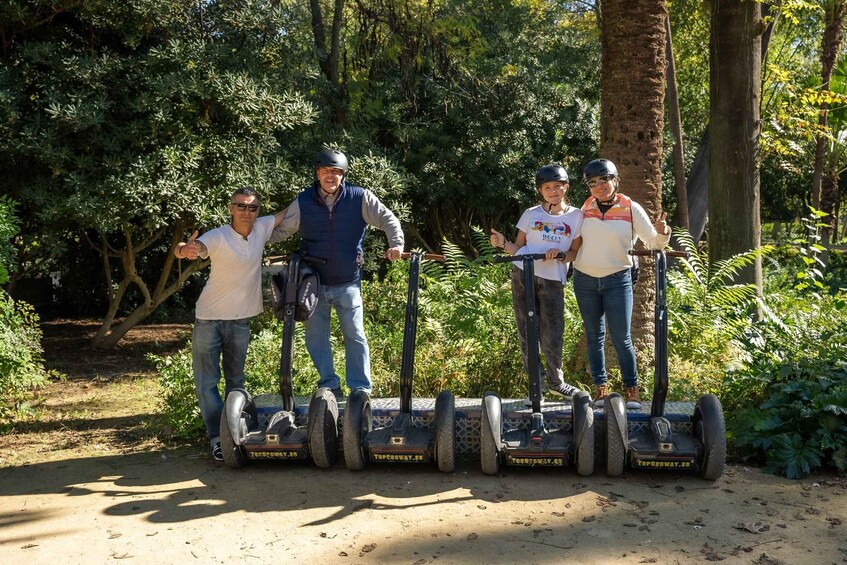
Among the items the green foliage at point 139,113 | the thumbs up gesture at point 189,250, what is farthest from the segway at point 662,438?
the green foliage at point 139,113

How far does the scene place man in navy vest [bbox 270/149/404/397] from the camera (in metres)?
6.18

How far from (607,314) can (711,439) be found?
1.19 meters

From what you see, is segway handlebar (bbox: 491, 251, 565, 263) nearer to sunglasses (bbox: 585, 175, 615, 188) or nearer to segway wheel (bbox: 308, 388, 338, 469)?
sunglasses (bbox: 585, 175, 615, 188)

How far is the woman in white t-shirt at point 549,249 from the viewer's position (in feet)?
19.9

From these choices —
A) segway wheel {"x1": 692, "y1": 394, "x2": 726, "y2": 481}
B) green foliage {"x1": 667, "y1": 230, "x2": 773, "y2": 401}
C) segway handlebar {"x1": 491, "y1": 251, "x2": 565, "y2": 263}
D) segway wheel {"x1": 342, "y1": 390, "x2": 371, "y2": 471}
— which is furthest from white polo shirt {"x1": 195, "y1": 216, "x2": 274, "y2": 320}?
green foliage {"x1": 667, "y1": 230, "x2": 773, "y2": 401}

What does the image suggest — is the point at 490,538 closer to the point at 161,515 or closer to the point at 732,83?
the point at 161,515

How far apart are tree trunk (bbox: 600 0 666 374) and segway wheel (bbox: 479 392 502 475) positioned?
101 inches

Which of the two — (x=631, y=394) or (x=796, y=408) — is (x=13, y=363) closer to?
(x=631, y=394)

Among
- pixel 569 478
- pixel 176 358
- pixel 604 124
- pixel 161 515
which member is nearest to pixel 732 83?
pixel 604 124

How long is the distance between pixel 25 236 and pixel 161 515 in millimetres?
6423

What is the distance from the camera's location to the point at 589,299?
6137 millimetres

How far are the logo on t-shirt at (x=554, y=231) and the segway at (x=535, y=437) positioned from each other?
48 centimetres

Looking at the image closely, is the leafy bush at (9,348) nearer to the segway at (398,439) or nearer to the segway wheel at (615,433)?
the segway at (398,439)

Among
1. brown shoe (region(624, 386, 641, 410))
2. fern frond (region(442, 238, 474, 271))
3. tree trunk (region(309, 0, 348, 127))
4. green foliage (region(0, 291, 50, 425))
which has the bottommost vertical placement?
brown shoe (region(624, 386, 641, 410))
